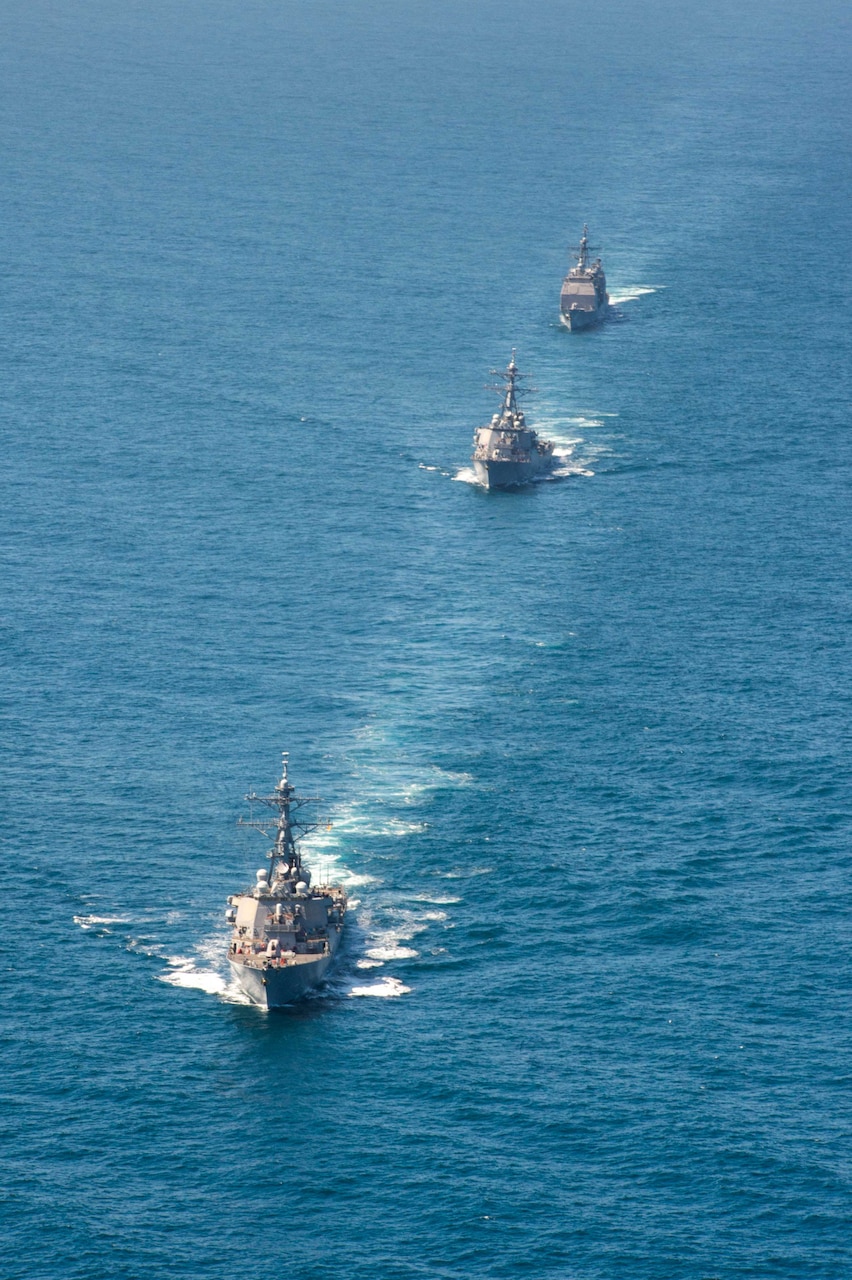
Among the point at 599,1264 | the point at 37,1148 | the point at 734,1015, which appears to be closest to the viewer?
the point at 599,1264

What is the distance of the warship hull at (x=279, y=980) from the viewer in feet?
640

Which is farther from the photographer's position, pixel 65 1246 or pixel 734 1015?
pixel 734 1015

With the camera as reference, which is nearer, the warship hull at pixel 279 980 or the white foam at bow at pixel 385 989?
the warship hull at pixel 279 980

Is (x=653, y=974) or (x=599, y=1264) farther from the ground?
(x=653, y=974)

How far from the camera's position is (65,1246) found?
6590 inches

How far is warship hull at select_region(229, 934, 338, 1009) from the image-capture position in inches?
A: 7682

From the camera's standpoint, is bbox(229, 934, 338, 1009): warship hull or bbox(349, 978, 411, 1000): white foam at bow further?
bbox(349, 978, 411, 1000): white foam at bow

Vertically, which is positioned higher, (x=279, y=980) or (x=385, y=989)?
(x=279, y=980)

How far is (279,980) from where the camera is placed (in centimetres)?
19550

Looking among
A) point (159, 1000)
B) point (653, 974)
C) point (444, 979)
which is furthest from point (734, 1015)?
point (159, 1000)

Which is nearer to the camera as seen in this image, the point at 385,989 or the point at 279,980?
the point at 279,980

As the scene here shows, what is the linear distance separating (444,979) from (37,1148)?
3894 cm

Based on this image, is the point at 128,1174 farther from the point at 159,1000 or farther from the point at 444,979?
the point at 444,979

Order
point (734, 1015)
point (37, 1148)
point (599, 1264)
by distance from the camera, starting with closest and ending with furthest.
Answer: point (599, 1264)
point (37, 1148)
point (734, 1015)
